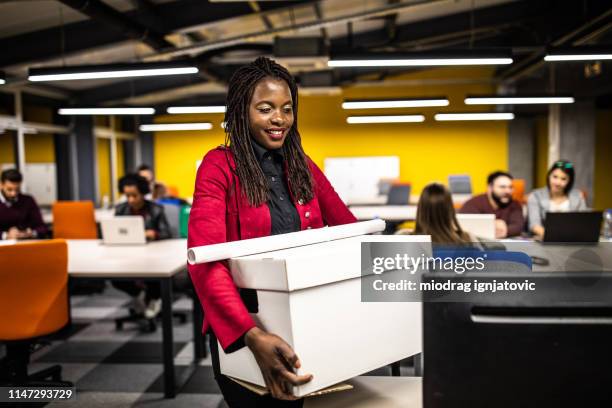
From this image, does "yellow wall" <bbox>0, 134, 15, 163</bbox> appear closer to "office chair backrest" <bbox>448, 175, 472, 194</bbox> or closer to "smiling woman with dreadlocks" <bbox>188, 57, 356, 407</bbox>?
"office chair backrest" <bbox>448, 175, 472, 194</bbox>

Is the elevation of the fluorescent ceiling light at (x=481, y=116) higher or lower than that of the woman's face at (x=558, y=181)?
higher

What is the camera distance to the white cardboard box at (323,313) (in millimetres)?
775

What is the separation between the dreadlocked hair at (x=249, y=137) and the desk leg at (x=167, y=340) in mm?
2164

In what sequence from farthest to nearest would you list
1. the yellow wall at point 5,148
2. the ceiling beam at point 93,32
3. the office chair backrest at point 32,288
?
the yellow wall at point 5,148
the ceiling beam at point 93,32
the office chair backrest at point 32,288

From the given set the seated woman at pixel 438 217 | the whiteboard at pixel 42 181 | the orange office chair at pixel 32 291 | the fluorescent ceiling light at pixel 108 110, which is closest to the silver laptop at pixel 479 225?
the seated woman at pixel 438 217

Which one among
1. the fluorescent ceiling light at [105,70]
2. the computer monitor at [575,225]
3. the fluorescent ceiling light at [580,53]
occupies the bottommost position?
the computer monitor at [575,225]

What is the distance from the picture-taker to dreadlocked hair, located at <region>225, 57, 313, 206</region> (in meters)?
1.03

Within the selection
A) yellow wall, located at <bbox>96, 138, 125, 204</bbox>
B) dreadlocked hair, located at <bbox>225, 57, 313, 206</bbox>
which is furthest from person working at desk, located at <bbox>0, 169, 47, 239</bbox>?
yellow wall, located at <bbox>96, 138, 125, 204</bbox>

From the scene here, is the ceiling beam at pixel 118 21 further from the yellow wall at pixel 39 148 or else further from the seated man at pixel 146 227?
the yellow wall at pixel 39 148

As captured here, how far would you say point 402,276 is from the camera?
2.69 feet

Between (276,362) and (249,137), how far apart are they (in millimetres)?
489

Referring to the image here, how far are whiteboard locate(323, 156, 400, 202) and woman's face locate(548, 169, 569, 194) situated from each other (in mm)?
6993

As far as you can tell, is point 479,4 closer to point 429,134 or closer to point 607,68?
point 607,68

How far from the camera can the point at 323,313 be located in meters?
0.80
